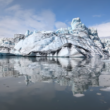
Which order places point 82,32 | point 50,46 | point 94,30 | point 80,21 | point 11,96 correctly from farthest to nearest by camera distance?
point 94,30 → point 80,21 → point 82,32 → point 50,46 → point 11,96

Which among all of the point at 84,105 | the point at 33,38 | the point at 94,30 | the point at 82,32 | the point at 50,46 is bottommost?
the point at 84,105

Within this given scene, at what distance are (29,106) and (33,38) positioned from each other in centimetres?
3027

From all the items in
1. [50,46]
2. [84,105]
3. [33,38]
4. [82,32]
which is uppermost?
[82,32]

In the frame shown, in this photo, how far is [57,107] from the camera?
2.14 m

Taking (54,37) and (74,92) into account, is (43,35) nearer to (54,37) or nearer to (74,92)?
(54,37)

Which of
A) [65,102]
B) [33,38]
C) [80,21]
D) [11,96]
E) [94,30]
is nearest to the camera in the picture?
[65,102]

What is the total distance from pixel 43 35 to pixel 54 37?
11.6 ft

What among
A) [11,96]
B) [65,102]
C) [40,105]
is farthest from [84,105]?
[11,96]

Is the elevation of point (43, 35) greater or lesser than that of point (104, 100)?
greater

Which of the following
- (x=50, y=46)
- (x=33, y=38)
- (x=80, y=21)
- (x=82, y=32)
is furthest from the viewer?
(x=80, y=21)

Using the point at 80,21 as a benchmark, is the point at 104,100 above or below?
below

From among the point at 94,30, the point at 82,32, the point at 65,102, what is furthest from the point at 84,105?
the point at 94,30

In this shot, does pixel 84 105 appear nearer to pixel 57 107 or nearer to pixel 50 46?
pixel 57 107

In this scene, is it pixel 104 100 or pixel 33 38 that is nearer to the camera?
pixel 104 100
